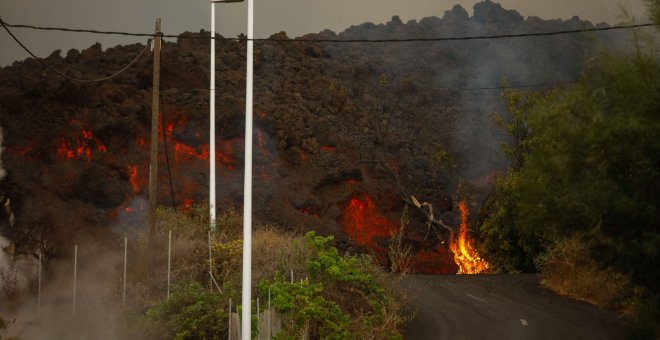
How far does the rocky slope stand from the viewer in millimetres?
47250

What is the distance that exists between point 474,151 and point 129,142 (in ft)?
118

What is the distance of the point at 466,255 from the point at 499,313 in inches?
758

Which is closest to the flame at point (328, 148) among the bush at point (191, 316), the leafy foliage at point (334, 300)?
the leafy foliage at point (334, 300)

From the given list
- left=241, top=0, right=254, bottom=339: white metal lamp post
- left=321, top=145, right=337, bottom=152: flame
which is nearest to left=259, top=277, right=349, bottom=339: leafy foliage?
left=241, top=0, right=254, bottom=339: white metal lamp post

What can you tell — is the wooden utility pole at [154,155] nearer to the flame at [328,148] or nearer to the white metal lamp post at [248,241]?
the white metal lamp post at [248,241]

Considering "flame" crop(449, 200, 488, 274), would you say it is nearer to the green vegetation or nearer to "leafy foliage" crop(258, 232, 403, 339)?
the green vegetation

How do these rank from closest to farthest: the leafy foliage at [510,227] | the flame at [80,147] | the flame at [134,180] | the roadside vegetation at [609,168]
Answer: the roadside vegetation at [609,168], the leafy foliage at [510,227], the flame at [134,180], the flame at [80,147]

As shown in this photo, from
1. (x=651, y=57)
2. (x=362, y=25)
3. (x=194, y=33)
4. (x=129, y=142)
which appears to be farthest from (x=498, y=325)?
(x=362, y=25)

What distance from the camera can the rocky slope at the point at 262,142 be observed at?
4725cm

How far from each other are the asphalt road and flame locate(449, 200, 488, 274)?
329 inches

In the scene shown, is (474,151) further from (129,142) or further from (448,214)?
(129,142)

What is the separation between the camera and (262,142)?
58969 mm

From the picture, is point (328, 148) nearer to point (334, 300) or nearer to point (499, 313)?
point (499, 313)

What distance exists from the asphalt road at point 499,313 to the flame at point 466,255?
834cm
